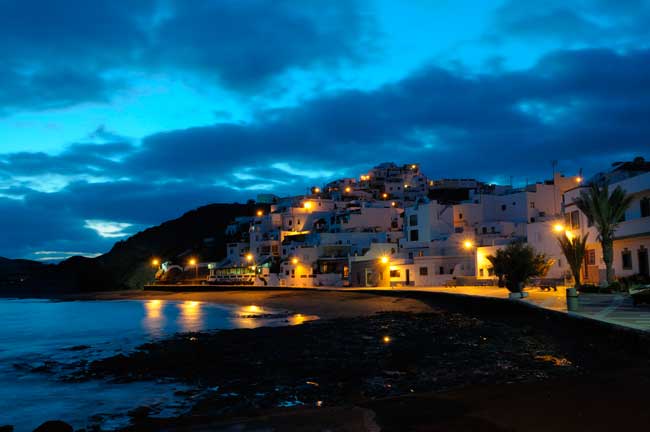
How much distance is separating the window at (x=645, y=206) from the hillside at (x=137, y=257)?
88.8 metres

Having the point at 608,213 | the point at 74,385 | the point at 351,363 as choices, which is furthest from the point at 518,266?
the point at 74,385

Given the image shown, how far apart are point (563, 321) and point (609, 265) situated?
1322 centimetres

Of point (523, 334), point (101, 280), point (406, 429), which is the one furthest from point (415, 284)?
point (101, 280)

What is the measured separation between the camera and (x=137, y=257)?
150875mm

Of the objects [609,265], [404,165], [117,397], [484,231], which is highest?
[404,165]

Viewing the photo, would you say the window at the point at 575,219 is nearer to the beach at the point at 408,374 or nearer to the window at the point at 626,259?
the window at the point at 626,259

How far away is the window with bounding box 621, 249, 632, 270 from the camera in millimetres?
33312

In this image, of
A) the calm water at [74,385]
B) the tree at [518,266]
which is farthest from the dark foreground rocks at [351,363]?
the tree at [518,266]

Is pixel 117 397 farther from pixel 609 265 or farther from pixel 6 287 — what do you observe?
pixel 6 287

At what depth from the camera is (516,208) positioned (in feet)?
226

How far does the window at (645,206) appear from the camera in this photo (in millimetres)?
31766

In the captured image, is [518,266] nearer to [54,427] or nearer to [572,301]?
[572,301]

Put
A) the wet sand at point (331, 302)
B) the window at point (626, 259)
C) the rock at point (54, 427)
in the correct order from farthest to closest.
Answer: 1. the wet sand at point (331, 302)
2. the window at point (626, 259)
3. the rock at point (54, 427)

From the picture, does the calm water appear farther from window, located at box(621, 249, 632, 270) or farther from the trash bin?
window, located at box(621, 249, 632, 270)
